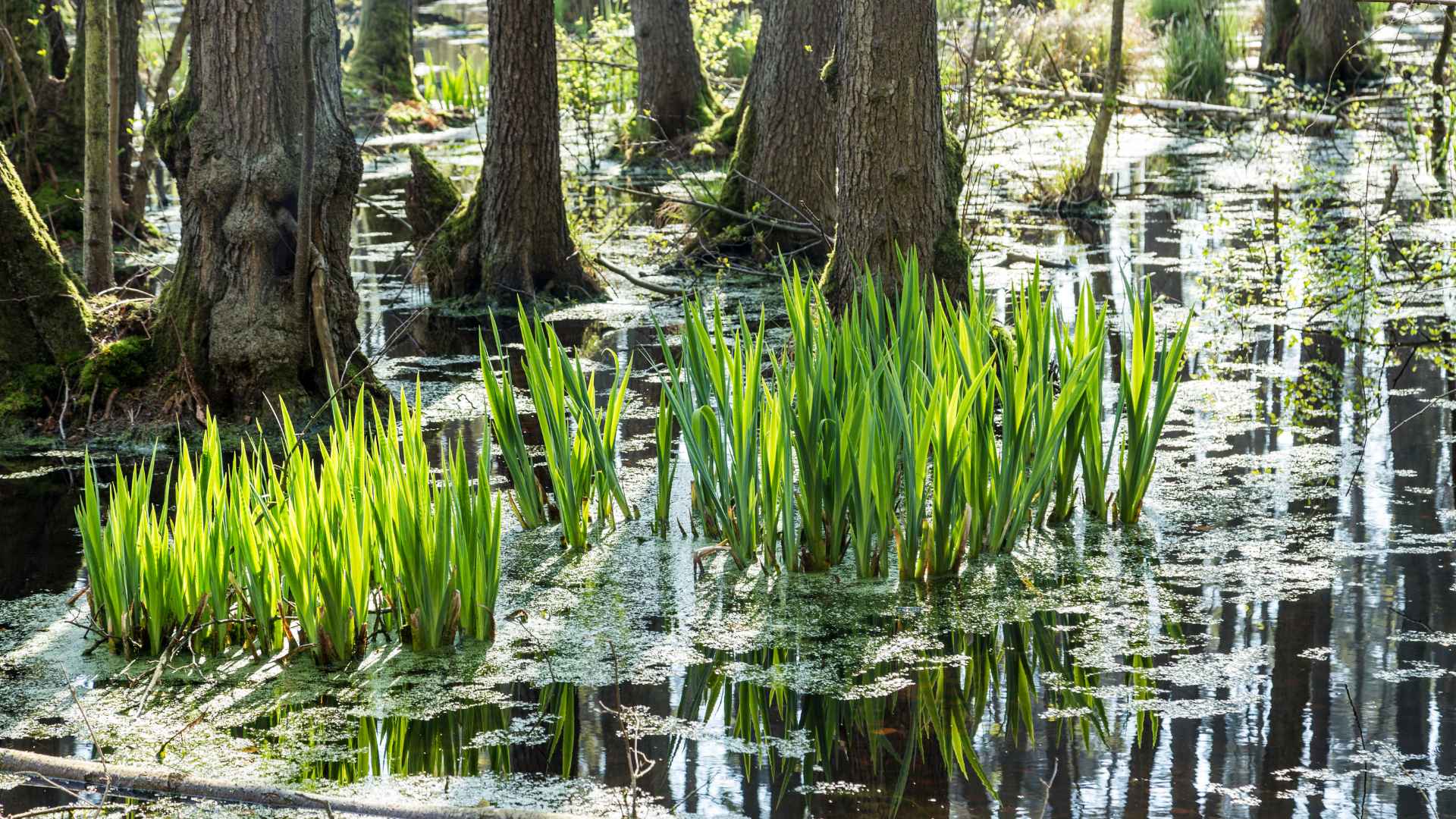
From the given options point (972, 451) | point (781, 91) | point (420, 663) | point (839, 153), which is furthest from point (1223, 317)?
point (420, 663)

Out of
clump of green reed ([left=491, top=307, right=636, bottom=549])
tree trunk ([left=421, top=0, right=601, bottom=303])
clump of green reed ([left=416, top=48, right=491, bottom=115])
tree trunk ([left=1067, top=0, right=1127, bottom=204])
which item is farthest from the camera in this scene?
clump of green reed ([left=416, top=48, right=491, bottom=115])

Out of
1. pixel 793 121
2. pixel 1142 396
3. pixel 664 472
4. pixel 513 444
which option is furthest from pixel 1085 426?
pixel 793 121

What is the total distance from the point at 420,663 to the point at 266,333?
2.69 metres

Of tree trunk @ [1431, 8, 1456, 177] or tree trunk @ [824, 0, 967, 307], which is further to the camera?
tree trunk @ [1431, 8, 1456, 177]

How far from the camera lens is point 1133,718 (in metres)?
3.21

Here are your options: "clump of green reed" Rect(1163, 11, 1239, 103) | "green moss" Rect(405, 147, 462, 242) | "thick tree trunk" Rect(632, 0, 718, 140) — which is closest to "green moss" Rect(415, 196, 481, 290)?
"green moss" Rect(405, 147, 462, 242)

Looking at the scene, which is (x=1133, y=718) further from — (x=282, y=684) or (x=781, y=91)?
(x=781, y=91)

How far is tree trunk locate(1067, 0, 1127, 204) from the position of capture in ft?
33.2

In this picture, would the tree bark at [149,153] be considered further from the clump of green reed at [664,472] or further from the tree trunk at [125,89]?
the clump of green reed at [664,472]

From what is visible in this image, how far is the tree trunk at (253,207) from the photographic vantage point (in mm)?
5703

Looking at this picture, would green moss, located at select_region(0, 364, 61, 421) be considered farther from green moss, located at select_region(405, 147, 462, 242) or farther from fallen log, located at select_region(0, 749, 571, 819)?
fallen log, located at select_region(0, 749, 571, 819)

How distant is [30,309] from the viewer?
6.07 meters

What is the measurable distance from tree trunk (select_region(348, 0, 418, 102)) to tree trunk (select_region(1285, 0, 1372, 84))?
411 inches

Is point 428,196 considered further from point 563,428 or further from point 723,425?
point 723,425
